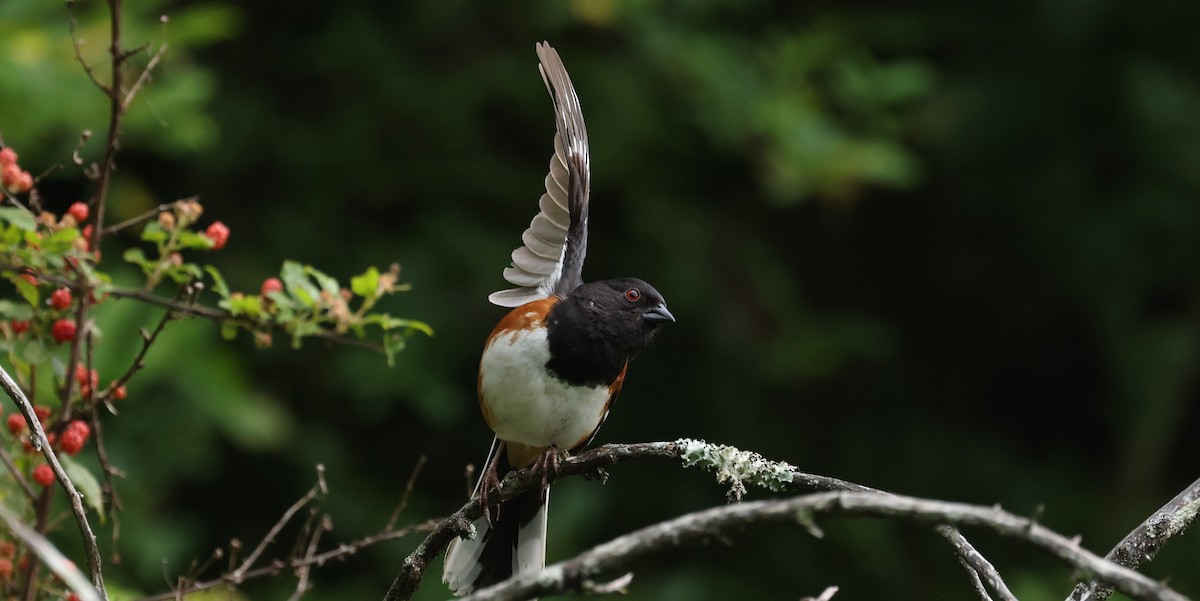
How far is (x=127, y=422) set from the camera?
515 centimetres

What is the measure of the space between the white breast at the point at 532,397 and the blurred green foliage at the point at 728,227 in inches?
89.4

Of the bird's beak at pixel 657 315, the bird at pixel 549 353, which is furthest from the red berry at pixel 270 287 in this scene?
the bird's beak at pixel 657 315

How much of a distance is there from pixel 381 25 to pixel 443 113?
0.59m

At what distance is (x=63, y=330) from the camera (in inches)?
85.7

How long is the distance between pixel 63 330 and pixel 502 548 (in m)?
1.42

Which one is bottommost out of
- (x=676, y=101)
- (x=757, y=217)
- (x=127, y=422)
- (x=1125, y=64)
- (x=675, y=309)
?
(x=127, y=422)

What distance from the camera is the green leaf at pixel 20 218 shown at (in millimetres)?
1967

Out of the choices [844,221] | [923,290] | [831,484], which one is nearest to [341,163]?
[844,221]

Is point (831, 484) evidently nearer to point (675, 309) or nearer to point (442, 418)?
point (442, 418)

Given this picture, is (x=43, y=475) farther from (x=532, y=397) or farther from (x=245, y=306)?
(x=532, y=397)

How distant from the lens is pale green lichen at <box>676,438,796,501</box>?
211 cm

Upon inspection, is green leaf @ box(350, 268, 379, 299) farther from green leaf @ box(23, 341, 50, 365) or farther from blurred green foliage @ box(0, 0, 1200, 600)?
blurred green foliage @ box(0, 0, 1200, 600)

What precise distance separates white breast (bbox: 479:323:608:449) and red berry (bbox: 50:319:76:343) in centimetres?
113

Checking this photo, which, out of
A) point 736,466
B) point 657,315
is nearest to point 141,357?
point 736,466
